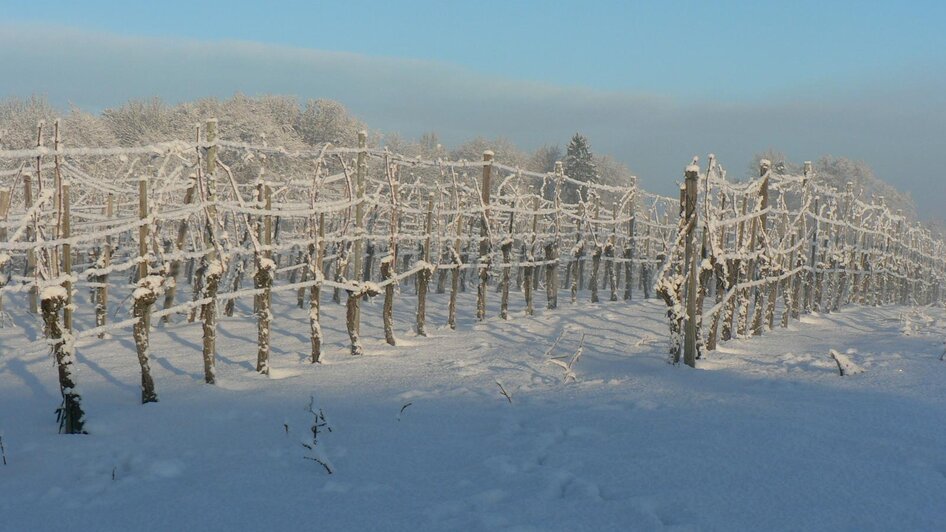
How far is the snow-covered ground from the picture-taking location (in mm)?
3600

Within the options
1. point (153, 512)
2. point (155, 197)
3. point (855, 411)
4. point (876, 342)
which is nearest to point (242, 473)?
point (153, 512)

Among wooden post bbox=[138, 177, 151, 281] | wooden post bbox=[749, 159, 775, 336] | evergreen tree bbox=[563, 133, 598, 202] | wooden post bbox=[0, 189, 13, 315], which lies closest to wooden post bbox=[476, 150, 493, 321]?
wooden post bbox=[749, 159, 775, 336]

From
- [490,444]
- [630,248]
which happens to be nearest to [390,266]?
[490,444]

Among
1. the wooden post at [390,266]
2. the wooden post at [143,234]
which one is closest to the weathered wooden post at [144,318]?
the wooden post at [143,234]

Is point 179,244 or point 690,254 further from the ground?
point 690,254

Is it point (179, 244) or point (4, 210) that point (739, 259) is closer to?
point (179, 244)

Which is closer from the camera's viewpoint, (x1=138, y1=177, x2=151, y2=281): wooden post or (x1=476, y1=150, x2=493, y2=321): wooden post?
(x1=138, y1=177, x2=151, y2=281): wooden post

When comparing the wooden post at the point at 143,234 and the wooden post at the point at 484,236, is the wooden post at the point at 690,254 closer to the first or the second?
the wooden post at the point at 484,236

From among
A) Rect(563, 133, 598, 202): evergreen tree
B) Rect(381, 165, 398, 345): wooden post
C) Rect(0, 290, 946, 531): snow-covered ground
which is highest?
Rect(563, 133, 598, 202): evergreen tree

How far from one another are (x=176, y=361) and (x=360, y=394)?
312cm

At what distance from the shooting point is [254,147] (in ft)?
24.6

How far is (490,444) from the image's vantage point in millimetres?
4715

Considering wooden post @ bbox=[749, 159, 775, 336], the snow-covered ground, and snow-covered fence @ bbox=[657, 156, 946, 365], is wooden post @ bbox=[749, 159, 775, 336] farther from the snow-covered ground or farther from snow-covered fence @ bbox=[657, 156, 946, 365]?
the snow-covered ground

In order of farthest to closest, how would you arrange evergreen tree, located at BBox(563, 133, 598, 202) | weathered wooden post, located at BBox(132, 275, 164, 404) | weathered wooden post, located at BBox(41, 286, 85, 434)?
evergreen tree, located at BBox(563, 133, 598, 202) < weathered wooden post, located at BBox(132, 275, 164, 404) < weathered wooden post, located at BBox(41, 286, 85, 434)
